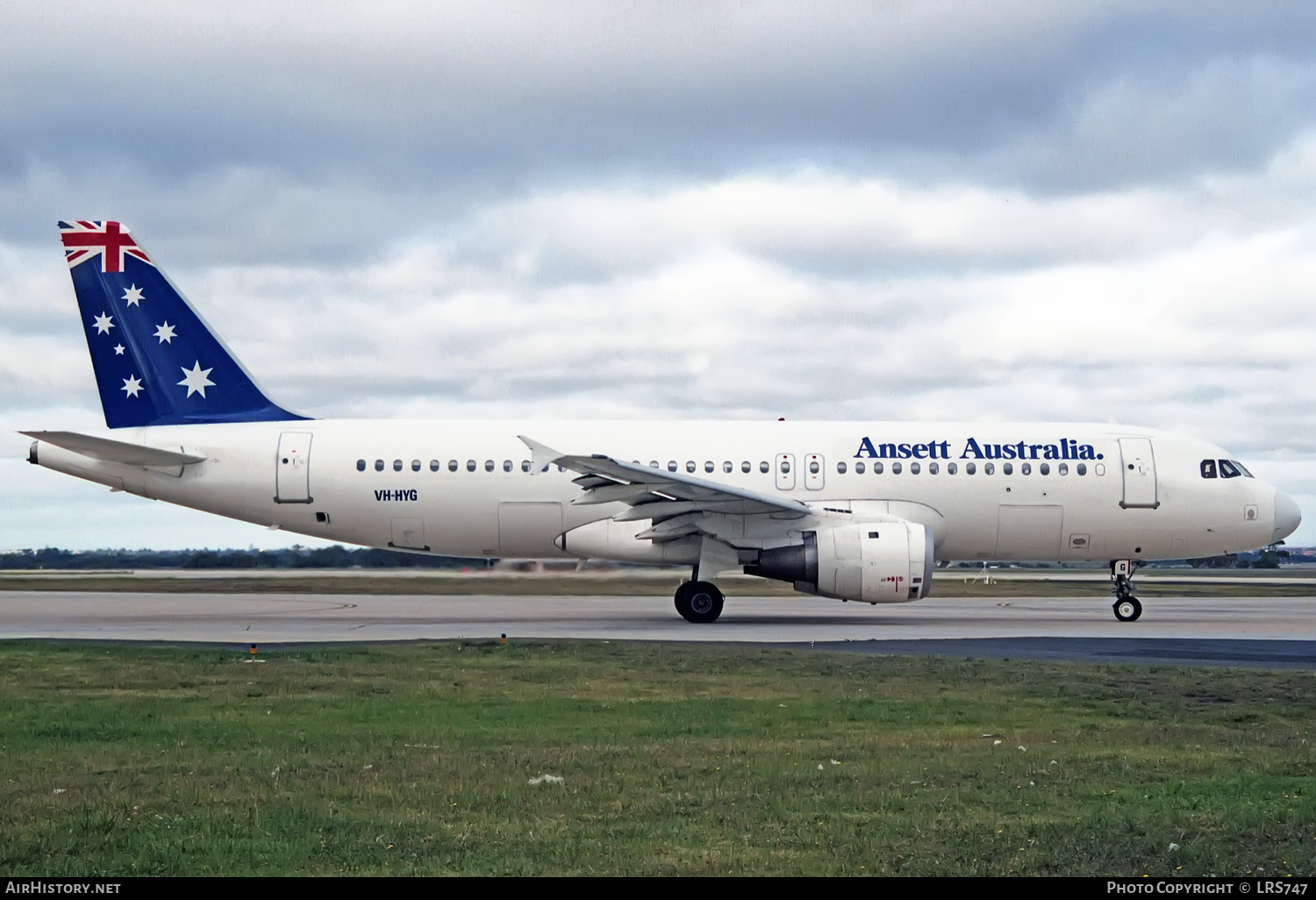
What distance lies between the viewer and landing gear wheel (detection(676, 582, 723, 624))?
23.6 m

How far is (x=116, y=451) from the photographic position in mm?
24016

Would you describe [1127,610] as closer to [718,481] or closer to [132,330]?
[718,481]

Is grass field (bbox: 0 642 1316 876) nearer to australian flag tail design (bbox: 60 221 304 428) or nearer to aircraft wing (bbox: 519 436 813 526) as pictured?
aircraft wing (bbox: 519 436 813 526)

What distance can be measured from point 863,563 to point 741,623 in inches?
110

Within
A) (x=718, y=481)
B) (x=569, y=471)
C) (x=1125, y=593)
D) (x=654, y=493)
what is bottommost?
(x=1125, y=593)

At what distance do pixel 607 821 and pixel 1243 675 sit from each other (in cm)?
1026

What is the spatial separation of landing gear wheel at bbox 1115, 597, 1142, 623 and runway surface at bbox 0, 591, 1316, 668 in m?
0.24

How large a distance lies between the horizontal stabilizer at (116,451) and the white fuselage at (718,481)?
24cm

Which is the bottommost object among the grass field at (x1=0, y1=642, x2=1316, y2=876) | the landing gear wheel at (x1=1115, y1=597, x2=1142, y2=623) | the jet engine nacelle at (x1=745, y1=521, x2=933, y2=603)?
the grass field at (x1=0, y1=642, x2=1316, y2=876)

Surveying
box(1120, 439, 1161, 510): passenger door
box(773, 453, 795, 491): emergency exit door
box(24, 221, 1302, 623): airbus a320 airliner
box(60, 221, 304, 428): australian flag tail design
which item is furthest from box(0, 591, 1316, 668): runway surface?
box(60, 221, 304, 428): australian flag tail design

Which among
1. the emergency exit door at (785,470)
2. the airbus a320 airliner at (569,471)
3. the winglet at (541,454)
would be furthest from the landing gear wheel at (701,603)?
the winglet at (541,454)

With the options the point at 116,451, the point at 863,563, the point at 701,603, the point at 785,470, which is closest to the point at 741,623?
the point at 701,603

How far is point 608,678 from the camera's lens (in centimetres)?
1431
